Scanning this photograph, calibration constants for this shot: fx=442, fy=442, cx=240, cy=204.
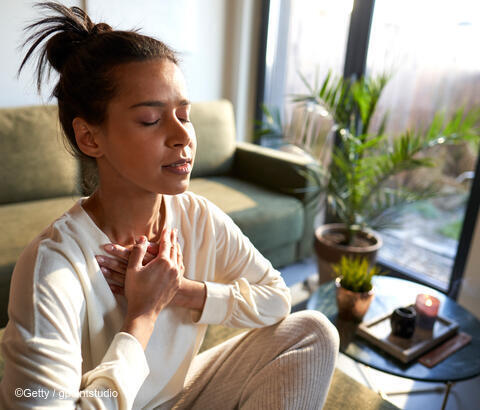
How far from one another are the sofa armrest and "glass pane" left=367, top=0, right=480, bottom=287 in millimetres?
576

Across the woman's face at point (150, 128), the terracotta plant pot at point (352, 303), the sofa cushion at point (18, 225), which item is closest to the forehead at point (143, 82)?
the woman's face at point (150, 128)

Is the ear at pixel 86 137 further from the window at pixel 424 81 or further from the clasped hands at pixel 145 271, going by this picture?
the window at pixel 424 81

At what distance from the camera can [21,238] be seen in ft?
5.76

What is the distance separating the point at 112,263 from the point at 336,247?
5.05 ft

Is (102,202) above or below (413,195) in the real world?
above

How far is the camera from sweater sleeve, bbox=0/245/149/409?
62cm

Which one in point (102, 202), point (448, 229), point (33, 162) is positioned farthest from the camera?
point (448, 229)

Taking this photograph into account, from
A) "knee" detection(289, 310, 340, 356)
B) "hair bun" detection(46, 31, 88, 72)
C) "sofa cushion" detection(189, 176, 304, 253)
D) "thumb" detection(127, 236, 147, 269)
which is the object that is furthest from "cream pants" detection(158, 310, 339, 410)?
"sofa cushion" detection(189, 176, 304, 253)

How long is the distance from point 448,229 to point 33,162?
2190mm

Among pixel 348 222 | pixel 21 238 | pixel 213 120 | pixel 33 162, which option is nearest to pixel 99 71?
pixel 21 238

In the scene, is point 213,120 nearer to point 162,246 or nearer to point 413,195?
point 413,195

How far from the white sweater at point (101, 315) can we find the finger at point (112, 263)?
0.03 m

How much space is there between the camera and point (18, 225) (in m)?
1.87

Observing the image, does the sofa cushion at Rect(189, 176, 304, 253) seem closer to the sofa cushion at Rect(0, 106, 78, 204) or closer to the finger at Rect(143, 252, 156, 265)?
the sofa cushion at Rect(0, 106, 78, 204)
